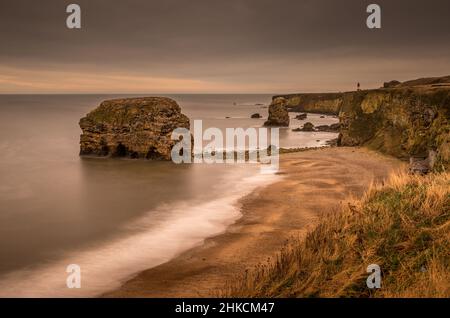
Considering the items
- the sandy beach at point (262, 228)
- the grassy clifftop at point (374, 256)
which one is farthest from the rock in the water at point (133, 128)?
the grassy clifftop at point (374, 256)

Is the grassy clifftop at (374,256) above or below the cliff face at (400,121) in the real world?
below

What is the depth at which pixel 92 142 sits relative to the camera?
36.4 metres

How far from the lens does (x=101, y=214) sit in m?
19.2

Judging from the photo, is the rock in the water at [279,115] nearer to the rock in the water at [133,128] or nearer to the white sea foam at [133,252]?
the rock in the water at [133,128]

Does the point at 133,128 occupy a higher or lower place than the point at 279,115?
lower

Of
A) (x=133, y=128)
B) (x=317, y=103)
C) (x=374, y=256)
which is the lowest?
(x=374, y=256)

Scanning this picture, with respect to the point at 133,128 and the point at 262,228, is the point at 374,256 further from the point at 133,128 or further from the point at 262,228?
the point at 133,128

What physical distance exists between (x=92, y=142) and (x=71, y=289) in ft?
87.8

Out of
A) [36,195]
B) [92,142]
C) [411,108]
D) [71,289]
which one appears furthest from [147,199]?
[411,108]

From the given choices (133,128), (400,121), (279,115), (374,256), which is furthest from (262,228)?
(279,115)

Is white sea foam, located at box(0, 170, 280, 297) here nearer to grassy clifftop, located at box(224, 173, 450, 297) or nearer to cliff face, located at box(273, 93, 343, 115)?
grassy clifftop, located at box(224, 173, 450, 297)

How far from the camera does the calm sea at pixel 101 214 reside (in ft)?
41.6

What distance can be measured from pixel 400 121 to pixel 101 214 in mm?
28283

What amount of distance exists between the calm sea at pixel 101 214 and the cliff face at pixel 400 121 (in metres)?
12.5
